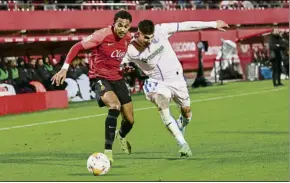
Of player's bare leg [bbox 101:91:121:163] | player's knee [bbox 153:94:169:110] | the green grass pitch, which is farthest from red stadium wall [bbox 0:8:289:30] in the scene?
player's bare leg [bbox 101:91:121:163]

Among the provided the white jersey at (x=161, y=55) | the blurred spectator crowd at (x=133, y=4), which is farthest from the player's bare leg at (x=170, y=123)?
the blurred spectator crowd at (x=133, y=4)

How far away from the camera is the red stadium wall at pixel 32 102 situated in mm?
29941

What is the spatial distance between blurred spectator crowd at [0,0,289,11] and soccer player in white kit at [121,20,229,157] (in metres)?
23.2

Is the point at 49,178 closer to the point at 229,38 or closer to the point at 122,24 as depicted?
the point at 122,24

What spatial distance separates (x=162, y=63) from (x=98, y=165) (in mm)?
2955

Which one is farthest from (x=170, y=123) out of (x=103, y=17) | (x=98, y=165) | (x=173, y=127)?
(x=103, y=17)

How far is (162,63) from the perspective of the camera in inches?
646

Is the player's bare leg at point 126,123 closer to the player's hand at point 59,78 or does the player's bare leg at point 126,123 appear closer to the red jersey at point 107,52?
the red jersey at point 107,52

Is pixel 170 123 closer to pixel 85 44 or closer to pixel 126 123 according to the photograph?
pixel 126 123

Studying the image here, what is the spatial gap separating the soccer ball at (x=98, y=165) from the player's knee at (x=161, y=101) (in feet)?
7.51

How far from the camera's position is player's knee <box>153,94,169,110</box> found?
53.2 feet

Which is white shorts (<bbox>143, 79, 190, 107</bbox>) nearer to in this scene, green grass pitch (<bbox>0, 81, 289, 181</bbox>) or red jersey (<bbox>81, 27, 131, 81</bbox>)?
red jersey (<bbox>81, 27, 131, 81</bbox>)

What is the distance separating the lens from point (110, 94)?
52.5 ft

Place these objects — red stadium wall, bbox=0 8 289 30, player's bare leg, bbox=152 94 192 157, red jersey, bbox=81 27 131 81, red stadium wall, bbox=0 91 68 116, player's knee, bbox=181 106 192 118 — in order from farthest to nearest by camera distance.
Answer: red stadium wall, bbox=0 8 289 30, red stadium wall, bbox=0 91 68 116, player's knee, bbox=181 106 192 118, red jersey, bbox=81 27 131 81, player's bare leg, bbox=152 94 192 157
